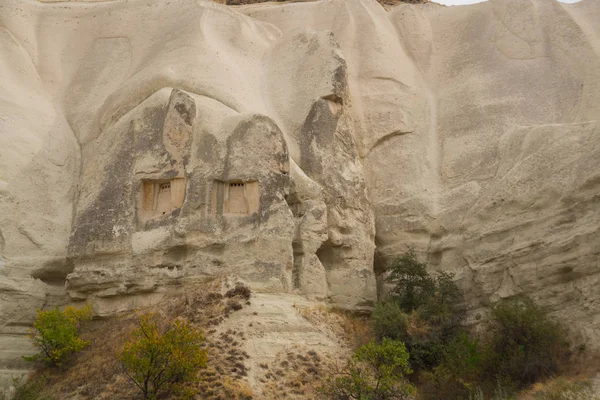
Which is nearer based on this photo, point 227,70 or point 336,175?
point 336,175

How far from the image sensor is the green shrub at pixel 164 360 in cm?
1566

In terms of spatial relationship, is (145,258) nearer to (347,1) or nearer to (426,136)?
(426,136)

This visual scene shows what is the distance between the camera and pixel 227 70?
24.6 metres

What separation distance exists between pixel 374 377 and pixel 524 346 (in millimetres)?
3882

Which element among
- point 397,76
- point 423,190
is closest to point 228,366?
point 423,190

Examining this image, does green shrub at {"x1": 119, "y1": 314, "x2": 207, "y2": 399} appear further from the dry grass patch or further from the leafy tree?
the leafy tree

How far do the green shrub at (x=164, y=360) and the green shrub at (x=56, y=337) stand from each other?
289 cm

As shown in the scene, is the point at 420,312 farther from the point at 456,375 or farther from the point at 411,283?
the point at 456,375

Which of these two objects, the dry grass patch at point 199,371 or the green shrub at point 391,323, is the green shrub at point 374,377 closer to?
the green shrub at point 391,323

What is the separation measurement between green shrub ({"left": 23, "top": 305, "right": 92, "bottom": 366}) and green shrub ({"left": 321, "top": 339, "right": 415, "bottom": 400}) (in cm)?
721

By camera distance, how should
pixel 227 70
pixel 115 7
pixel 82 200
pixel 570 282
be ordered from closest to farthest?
1. pixel 570 282
2. pixel 82 200
3. pixel 227 70
4. pixel 115 7

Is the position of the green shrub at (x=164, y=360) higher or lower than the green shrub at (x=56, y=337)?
lower

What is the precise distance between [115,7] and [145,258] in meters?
14.5

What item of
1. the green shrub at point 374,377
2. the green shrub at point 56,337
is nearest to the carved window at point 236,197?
the green shrub at point 56,337
